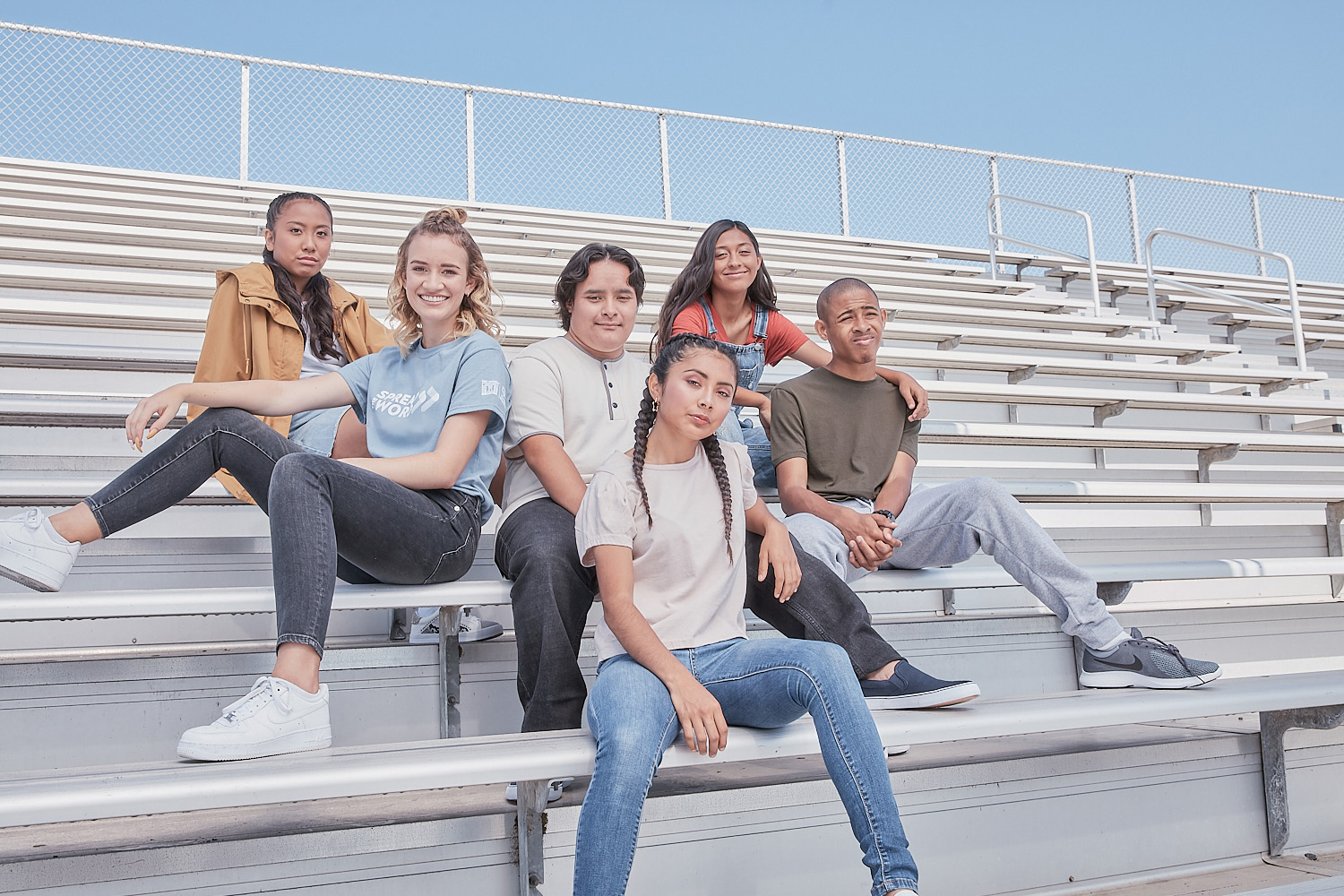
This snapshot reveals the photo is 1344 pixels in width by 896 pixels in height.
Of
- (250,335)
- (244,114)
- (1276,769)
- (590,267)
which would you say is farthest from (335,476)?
(244,114)

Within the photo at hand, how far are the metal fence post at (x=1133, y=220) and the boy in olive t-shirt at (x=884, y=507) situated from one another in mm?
4800

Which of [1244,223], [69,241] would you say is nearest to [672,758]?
[69,241]

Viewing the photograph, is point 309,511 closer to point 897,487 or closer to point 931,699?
point 931,699

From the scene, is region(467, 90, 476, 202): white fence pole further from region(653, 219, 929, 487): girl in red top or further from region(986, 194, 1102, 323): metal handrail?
region(653, 219, 929, 487): girl in red top

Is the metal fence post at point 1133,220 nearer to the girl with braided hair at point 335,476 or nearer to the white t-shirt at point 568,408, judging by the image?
the white t-shirt at point 568,408

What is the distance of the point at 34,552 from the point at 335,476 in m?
0.43

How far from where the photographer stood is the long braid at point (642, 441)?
138cm

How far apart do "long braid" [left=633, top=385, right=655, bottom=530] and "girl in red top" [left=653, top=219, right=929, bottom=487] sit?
0.55m

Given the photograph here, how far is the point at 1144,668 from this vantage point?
1668 millimetres

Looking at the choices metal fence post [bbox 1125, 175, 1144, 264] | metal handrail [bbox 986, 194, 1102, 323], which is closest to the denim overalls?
metal handrail [bbox 986, 194, 1102, 323]

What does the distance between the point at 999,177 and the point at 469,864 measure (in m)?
5.42

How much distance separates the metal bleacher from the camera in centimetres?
122

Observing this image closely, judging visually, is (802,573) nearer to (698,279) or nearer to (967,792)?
(967,792)

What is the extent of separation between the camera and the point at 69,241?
127 inches
